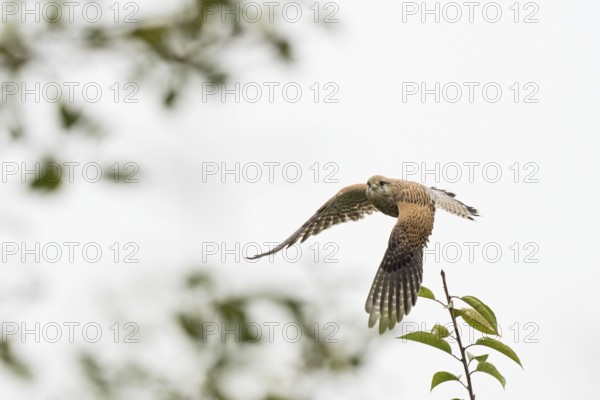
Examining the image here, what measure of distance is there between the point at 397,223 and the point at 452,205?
1553mm

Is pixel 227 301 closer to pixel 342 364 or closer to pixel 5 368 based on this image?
pixel 342 364

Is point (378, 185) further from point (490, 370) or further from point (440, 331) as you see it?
point (490, 370)

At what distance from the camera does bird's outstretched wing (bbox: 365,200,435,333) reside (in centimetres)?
653

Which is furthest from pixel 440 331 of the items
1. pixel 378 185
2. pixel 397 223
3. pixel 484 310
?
pixel 378 185

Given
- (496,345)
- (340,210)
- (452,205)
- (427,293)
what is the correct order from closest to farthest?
(496,345), (427,293), (452,205), (340,210)

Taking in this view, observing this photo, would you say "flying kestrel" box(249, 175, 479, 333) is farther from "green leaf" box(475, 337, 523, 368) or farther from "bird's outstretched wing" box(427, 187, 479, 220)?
"green leaf" box(475, 337, 523, 368)

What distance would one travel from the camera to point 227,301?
5.35 feet

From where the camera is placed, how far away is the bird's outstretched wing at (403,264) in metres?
6.53

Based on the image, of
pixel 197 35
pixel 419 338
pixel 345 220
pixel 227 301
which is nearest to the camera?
pixel 227 301

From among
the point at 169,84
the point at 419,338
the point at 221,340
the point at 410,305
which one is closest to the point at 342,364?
the point at 221,340

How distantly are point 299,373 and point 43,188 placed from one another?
0.62 meters

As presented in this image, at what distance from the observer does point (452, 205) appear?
28.6 ft

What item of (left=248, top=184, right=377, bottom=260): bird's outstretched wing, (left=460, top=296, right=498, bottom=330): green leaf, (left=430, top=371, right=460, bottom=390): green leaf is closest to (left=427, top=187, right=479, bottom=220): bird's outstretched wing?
(left=248, top=184, right=377, bottom=260): bird's outstretched wing

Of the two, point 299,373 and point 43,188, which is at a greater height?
point 43,188
